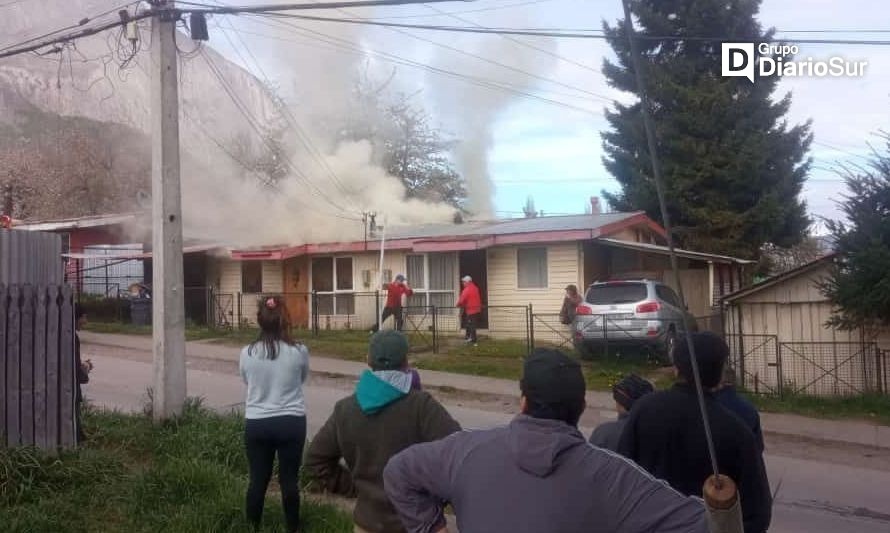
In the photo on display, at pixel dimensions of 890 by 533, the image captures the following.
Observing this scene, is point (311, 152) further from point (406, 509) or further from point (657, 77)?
point (406, 509)

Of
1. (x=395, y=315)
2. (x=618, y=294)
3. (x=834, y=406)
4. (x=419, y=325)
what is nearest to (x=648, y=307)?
(x=618, y=294)

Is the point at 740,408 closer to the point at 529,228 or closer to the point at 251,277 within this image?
the point at 529,228

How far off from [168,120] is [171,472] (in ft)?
13.4

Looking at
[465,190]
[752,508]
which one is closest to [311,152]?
[465,190]

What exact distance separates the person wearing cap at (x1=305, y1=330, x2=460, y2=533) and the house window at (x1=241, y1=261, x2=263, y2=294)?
824 inches

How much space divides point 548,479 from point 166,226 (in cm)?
752

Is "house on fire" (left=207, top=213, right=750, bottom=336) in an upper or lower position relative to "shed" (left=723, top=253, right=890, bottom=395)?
upper

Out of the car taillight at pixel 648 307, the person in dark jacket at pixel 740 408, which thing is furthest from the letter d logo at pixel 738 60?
the person in dark jacket at pixel 740 408

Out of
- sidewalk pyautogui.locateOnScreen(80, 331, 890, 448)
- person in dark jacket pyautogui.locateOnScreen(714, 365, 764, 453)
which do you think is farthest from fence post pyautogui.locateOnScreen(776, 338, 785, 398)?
person in dark jacket pyautogui.locateOnScreen(714, 365, 764, 453)

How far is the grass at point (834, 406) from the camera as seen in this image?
1184cm

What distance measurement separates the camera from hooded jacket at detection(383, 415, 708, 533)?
2082 millimetres

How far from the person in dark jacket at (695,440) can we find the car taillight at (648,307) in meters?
12.3

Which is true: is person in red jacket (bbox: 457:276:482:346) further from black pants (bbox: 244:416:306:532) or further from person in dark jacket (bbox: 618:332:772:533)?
person in dark jacket (bbox: 618:332:772:533)

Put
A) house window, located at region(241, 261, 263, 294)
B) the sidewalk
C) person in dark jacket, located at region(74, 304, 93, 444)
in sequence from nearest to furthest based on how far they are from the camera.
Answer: person in dark jacket, located at region(74, 304, 93, 444) → the sidewalk → house window, located at region(241, 261, 263, 294)
